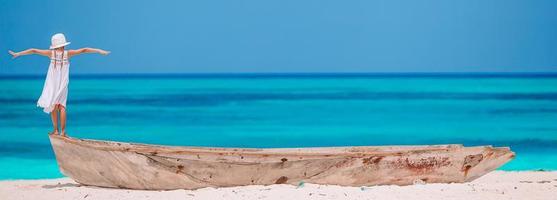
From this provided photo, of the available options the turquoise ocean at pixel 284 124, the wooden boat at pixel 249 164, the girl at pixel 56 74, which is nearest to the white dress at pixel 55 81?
the girl at pixel 56 74

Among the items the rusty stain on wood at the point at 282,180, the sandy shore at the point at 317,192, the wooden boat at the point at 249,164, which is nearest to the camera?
the sandy shore at the point at 317,192

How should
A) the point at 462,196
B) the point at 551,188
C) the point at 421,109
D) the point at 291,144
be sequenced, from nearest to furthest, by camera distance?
1. the point at 462,196
2. the point at 551,188
3. the point at 291,144
4. the point at 421,109

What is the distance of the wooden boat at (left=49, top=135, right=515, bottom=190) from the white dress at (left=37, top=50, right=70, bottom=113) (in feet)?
0.93

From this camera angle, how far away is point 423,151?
799cm

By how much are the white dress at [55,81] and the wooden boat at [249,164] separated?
0.93 ft

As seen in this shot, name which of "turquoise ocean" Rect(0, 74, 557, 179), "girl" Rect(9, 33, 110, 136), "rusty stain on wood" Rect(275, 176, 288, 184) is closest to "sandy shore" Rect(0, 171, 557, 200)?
"rusty stain on wood" Rect(275, 176, 288, 184)

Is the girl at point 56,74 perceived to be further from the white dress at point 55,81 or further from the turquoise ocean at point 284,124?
the turquoise ocean at point 284,124

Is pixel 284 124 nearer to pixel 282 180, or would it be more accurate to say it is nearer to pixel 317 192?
pixel 282 180

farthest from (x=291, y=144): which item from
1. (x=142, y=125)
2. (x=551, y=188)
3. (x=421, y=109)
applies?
(x=421, y=109)

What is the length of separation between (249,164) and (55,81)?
5.27ft

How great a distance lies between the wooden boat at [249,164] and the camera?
7715mm

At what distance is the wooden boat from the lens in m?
7.71

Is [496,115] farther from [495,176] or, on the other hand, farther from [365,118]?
[495,176]

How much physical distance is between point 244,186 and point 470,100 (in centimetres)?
2479
